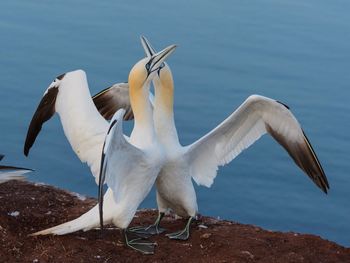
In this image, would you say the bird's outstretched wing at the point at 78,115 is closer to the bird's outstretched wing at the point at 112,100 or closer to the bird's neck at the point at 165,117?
the bird's neck at the point at 165,117

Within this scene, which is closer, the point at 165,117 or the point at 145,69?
the point at 145,69

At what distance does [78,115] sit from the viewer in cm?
601

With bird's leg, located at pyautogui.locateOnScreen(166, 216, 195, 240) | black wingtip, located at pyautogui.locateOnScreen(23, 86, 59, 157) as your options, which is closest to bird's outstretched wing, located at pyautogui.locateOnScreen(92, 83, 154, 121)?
black wingtip, located at pyautogui.locateOnScreen(23, 86, 59, 157)

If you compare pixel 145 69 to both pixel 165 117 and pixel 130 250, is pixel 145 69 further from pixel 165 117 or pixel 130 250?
pixel 130 250

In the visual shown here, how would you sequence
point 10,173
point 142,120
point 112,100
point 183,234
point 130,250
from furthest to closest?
point 112,100, point 10,173, point 183,234, point 142,120, point 130,250

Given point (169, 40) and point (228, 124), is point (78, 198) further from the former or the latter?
point (169, 40)

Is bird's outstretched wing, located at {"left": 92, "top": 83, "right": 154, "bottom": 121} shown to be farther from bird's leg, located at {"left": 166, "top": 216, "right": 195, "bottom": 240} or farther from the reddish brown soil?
bird's leg, located at {"left": 166, "top": 216, "right": 195, "bottom": 240}

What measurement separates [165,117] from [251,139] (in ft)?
2.13

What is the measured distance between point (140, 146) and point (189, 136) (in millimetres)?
3866

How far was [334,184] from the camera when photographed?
922 cm

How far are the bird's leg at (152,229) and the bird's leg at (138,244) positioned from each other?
158 mm

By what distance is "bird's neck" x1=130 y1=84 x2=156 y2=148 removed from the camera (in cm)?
574

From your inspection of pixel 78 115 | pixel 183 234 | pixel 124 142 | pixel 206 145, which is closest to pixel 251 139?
pixel 206 145

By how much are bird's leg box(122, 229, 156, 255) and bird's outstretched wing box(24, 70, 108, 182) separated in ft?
1.50
